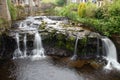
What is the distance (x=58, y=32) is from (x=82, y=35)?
2061mm

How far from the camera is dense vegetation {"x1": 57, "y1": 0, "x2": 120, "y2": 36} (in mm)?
15594

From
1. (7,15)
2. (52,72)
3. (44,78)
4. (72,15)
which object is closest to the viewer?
(44,78)

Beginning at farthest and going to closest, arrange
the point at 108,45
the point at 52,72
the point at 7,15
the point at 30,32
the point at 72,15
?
1. the point at 72,15
2. the point at 7,15
3. the point at 30,32
4. the point at 108,45
5. the point at 52,72

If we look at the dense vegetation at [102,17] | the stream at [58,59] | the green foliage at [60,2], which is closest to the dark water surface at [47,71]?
the stream at [58,59]

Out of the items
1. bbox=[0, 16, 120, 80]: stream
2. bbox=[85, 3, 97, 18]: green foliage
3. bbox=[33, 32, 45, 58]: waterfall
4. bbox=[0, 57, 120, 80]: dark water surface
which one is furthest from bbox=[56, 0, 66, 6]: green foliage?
bbox=[0, 57, 120, 80]: dark water surface

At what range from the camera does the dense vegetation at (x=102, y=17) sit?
15594mm

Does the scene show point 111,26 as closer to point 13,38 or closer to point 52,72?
point 52,72

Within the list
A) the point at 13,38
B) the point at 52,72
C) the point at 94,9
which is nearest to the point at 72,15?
the point at 94,9

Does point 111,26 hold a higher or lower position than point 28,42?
higher

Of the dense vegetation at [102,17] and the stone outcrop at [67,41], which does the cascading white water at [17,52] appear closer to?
the stone outcrop at [67,41]

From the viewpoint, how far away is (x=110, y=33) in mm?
15602

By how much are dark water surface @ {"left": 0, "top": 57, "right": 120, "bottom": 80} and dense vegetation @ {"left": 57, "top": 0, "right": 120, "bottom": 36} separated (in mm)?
4321

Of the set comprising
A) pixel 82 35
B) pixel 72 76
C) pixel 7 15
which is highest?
pixel 7 15

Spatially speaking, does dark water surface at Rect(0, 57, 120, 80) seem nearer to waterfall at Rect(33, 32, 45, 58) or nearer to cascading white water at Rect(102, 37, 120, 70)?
waterfall at Rect(33, 32, 45, 58)
